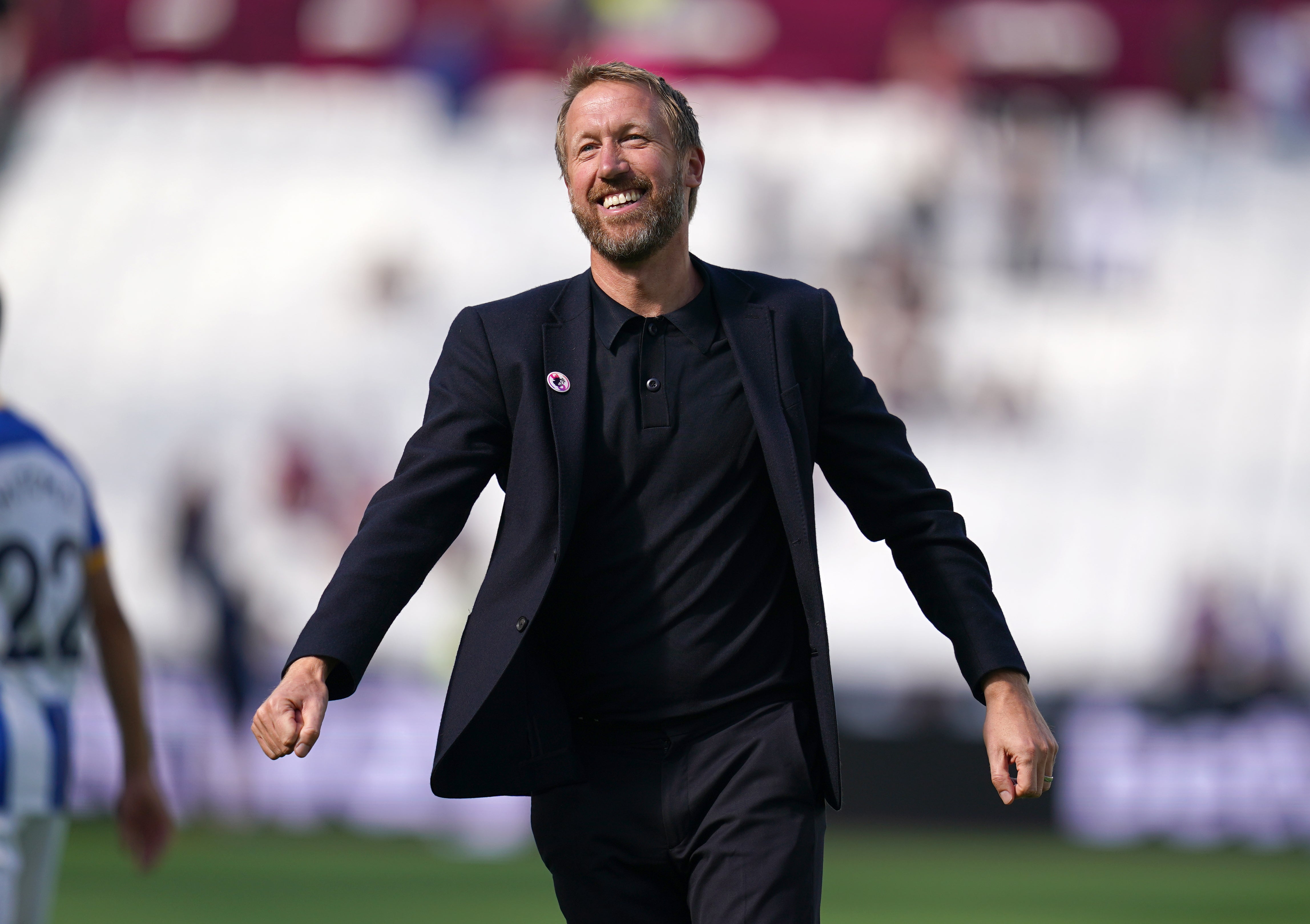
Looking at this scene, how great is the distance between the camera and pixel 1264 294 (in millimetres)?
15000

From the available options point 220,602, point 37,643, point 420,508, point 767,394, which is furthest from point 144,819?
point 220,602

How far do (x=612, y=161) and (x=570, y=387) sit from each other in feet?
1.32

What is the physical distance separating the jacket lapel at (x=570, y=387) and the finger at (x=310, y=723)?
47cm

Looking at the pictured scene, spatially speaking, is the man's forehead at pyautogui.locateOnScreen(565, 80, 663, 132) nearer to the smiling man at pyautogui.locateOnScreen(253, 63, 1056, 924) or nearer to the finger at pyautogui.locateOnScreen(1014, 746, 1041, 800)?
the smiling man at pyautogui.locateOnScreen(253, 63, 1056, 924)

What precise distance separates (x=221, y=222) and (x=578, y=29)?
3805 millimetres

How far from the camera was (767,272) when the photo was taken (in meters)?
13.3

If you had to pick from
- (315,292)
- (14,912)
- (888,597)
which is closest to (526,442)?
(14,912)

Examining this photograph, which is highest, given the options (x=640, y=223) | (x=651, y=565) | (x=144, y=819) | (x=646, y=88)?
(x=646, y=88)

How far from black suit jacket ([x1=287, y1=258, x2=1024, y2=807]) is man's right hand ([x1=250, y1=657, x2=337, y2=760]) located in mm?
32

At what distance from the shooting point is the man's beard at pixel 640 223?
2.91 m

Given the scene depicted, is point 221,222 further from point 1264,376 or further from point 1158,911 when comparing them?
point 1158,911

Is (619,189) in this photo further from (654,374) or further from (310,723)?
(310,723)

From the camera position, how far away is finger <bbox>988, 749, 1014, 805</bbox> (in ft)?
9.02

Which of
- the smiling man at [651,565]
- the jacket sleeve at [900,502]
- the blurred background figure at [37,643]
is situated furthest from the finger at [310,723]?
the blurred background figure at [37,643]
